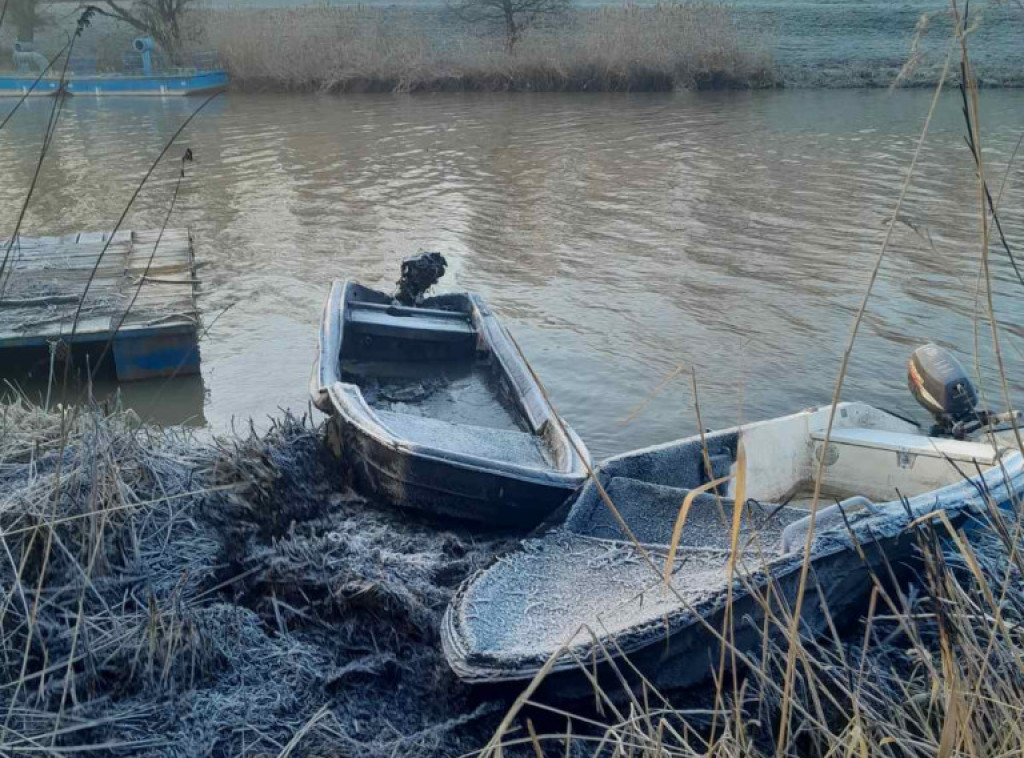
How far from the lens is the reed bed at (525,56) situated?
73.6 ft

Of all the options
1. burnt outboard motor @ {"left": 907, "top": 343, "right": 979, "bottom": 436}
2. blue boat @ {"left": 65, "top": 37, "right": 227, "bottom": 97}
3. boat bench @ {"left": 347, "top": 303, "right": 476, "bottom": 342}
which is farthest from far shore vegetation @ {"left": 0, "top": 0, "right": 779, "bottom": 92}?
Answer: burnt outboard motor @ {"left": 907, "top": 343, "right": 979, "bottom": 436}

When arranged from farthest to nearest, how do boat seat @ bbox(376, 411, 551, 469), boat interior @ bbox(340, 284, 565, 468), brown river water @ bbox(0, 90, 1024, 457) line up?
brown river water @ bbox(0, 90, 1024, 457)
boat interior @ bbox(340, 284, 565, 468)
boat seat @ bbox(376, 411, 551, 469)

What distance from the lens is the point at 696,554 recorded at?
3.71 metres

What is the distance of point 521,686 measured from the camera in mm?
3148

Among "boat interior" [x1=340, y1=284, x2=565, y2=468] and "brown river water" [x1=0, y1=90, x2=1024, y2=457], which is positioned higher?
"boat interior" [x1=340, y1=284, x2=565, y2=468]

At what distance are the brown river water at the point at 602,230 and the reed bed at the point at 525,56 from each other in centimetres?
228

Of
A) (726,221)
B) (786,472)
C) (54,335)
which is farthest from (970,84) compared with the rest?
(726,221)

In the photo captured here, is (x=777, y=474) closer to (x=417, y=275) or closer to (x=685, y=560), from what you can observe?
(x=685, y=560)

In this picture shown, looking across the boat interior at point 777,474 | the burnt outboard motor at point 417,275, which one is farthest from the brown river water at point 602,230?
the burnt outboard motor at point 417,275

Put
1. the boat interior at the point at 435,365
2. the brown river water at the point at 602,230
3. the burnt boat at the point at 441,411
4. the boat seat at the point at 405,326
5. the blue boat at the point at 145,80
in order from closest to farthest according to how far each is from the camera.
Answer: the burnt boat at the point at 441,411 → the boat interior at the point at 435,365 → the boat seat at the point at 405,326 → the brown river water at the point at 602,230 → the blue boat at the point at 145,80

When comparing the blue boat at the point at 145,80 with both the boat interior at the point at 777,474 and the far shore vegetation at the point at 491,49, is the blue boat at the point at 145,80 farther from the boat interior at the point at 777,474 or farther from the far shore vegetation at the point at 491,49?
the boat interior at the point at 777,474

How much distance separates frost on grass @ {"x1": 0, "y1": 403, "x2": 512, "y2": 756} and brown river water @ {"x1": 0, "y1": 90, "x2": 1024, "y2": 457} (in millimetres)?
1202

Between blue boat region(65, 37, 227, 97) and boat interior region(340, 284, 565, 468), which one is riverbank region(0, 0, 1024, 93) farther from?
boat interior region(340, 284, 565, 468)

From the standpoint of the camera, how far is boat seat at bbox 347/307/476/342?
614cm
